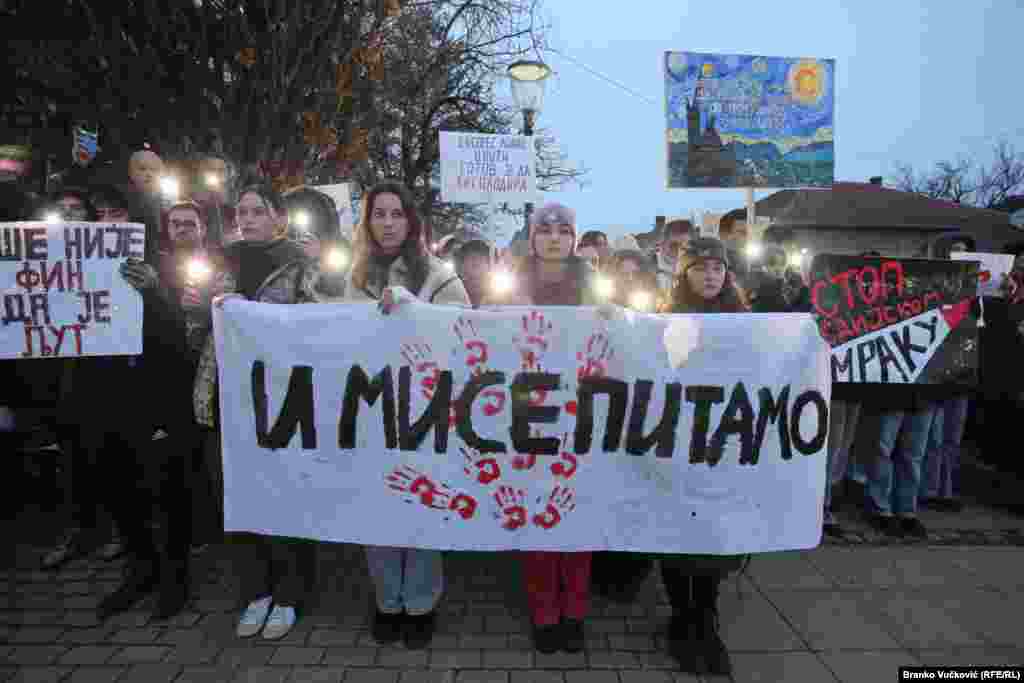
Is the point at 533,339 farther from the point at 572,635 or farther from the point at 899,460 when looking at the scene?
the point at 899,460

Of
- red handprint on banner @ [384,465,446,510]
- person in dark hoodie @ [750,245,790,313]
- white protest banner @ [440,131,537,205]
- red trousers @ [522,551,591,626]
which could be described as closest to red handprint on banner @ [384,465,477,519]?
red handprint on banner @ [384,465,446,510]

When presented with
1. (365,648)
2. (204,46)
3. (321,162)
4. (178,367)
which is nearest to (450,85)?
(321,162)

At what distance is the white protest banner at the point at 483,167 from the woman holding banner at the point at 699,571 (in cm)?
410

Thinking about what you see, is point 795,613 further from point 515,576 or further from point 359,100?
point 359,100

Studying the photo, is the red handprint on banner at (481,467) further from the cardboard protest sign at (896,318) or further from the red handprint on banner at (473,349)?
the cardboard protest sign at (896,318)

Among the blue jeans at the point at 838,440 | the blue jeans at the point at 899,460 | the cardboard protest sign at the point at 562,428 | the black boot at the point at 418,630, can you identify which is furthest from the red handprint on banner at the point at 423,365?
the blue jeans at the point at 899,460

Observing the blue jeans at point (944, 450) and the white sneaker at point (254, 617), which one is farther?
the blue jeans at point (944, 450)

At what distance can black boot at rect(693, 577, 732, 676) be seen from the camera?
2459mm

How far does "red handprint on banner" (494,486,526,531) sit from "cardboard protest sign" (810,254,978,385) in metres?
2.41

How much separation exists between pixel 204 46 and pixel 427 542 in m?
5.92

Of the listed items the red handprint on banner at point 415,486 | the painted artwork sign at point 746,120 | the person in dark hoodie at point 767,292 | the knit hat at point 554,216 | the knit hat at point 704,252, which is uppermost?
the painted artwork sign at point 746,120

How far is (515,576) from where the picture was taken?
329 cm

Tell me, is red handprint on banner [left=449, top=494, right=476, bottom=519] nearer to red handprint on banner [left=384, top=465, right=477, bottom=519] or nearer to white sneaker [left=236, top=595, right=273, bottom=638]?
red handprint on banner [left=384, top=465, right=477, bottom=519]

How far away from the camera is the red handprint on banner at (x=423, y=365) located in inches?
102
